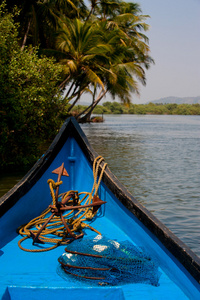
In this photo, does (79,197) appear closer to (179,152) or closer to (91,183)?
(91,183)

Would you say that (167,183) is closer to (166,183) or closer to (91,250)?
(166,183)

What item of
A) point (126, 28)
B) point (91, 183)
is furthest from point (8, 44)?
point (126, 28)

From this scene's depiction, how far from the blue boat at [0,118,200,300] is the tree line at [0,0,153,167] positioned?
5927 millimetres

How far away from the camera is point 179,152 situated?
16.4m

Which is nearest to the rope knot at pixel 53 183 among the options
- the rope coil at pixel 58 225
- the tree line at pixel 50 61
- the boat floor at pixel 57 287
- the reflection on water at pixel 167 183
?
the rope coil at pixel 58 225

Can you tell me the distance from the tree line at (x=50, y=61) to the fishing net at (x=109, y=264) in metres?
7.00

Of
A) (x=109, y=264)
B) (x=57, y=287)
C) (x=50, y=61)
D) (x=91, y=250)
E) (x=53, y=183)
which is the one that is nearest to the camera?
(x=57, y=287)

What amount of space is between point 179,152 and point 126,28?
57.7ft

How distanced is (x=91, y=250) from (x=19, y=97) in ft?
24.7

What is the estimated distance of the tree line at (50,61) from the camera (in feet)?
31.5

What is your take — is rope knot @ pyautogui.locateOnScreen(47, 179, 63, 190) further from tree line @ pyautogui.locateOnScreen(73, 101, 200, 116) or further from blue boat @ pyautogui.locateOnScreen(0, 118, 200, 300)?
tree line @ pyautogui.locateOnScreen(73, 101, 200, 116)

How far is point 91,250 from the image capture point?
276cm

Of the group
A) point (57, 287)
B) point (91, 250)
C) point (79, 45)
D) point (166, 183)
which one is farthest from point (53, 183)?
point (79, 45)

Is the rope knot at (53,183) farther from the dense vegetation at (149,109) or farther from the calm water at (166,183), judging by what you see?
the dense vegetation at (149,109)
